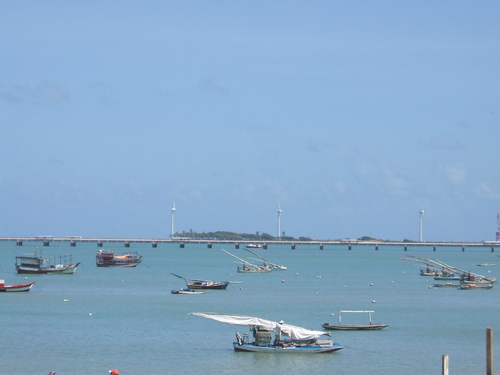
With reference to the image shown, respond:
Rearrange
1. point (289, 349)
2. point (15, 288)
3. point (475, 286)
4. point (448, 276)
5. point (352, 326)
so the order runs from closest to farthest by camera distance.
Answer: point (289, 349) < point (352, 326) < point (15, 288) < point (475, 286) < point (448, 276)

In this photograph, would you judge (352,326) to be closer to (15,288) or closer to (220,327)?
(220,327)

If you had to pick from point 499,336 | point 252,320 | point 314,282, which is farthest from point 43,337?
point 314,282

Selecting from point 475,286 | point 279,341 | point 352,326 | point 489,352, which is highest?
point 489,352

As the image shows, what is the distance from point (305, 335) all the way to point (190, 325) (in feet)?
41.4

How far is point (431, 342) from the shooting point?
46156 mm

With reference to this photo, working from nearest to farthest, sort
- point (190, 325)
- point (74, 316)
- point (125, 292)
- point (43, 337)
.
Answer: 1. point (43, 337)
2. point (190, 325)
3. point (74, 316)
4. point (125, 292)

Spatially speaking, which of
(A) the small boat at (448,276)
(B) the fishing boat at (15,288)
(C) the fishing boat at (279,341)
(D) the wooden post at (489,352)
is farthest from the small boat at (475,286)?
(D) the wooden post at (489,352)

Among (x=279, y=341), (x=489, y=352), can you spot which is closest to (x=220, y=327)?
(x=279, y=341)

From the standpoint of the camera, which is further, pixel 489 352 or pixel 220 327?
pixel 220 327

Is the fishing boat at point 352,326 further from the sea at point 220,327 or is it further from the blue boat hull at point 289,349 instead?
the blue boat hull at point 289,349

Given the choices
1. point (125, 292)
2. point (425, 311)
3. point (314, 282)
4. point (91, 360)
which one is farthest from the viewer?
point (314, 282)

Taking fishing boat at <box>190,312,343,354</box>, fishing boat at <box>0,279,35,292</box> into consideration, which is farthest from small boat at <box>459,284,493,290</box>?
fishing boat at <box>190,312,343,354</box>

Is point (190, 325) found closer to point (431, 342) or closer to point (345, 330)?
point (345, 330)

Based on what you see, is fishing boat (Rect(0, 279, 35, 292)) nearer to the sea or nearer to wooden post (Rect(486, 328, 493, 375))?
the sea
